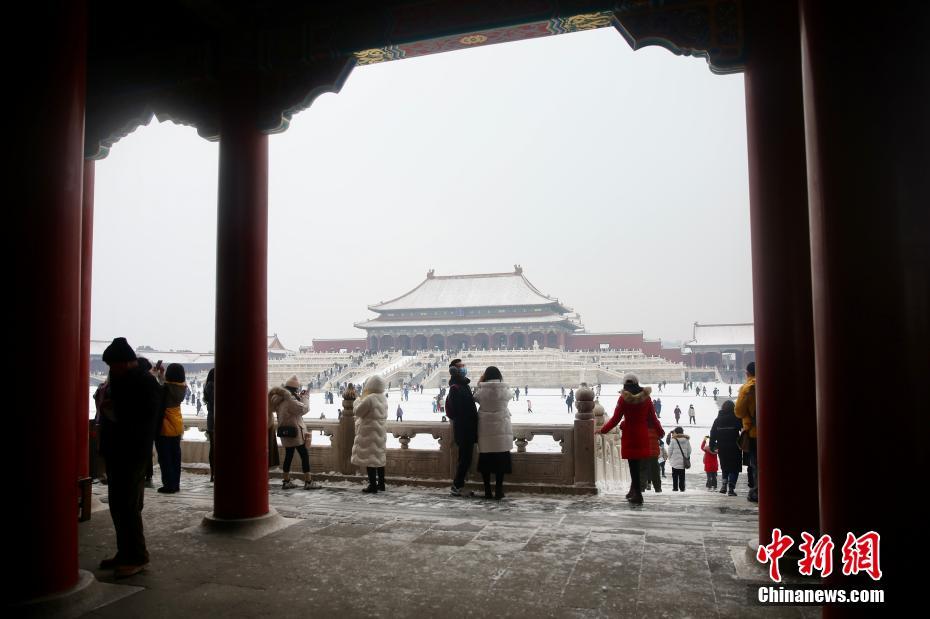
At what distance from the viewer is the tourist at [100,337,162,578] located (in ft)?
9.70

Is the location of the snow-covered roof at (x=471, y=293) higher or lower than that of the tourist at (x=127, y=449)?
higher

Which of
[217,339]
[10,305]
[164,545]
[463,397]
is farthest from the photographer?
[463,397]

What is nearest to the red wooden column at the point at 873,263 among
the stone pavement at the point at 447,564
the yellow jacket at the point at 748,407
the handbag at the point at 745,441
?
the stone pavement at the point at 447,564

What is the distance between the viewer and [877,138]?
5.00ft

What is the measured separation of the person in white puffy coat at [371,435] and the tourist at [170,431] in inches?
56.7

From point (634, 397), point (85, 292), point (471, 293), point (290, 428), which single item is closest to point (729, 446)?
point (634, 397)

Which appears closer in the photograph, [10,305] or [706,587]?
[10,305]

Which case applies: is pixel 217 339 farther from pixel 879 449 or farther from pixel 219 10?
pixel 879 449

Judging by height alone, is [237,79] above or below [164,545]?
above

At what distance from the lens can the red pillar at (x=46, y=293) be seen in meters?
2.29

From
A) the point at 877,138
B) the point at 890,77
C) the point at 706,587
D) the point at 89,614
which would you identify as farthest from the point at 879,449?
the point at 89,614

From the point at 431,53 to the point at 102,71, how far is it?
2.36m

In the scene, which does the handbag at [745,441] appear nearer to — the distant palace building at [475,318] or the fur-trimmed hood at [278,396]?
the fur-trimmed hood at [278,396]

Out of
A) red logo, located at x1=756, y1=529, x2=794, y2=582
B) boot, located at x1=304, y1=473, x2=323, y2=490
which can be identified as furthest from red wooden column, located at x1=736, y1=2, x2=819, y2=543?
boot, located at x1=304, y1=473, x2=323, y2=490
